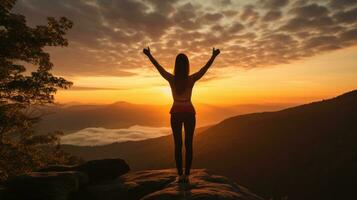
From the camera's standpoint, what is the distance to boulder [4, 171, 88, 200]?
970 cm

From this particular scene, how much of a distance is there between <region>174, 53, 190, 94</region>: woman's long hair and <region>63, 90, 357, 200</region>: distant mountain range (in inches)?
2733

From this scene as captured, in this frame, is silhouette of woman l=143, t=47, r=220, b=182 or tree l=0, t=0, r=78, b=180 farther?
tree l=0, t=0, r=78, b=180

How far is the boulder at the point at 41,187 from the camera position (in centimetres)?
970

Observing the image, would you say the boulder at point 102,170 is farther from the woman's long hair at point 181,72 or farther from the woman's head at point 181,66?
the woman's head at point 181,66

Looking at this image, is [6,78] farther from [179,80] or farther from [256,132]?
[256,132]

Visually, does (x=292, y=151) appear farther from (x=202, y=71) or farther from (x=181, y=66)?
(x=181, y=66)

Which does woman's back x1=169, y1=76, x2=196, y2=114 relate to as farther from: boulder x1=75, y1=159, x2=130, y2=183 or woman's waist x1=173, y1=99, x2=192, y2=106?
boulder x1=75, y1=159, x2=130, y2=183

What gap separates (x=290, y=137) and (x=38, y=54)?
320ft

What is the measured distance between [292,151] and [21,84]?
3536 inches

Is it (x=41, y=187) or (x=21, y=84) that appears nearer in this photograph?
(x=41, y=187)

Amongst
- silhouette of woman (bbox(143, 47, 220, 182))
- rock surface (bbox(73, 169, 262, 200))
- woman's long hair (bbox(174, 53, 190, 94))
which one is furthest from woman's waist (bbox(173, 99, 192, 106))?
rock surface (bbox(73, 169, 262, 200))

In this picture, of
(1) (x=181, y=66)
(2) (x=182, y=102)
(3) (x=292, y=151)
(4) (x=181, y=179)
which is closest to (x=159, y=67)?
(1) (x=181, y=66)

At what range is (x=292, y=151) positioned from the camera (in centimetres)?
9906

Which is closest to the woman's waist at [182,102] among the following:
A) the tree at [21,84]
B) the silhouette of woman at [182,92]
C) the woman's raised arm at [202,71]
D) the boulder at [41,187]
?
the silhouette of woman at [182,92]
